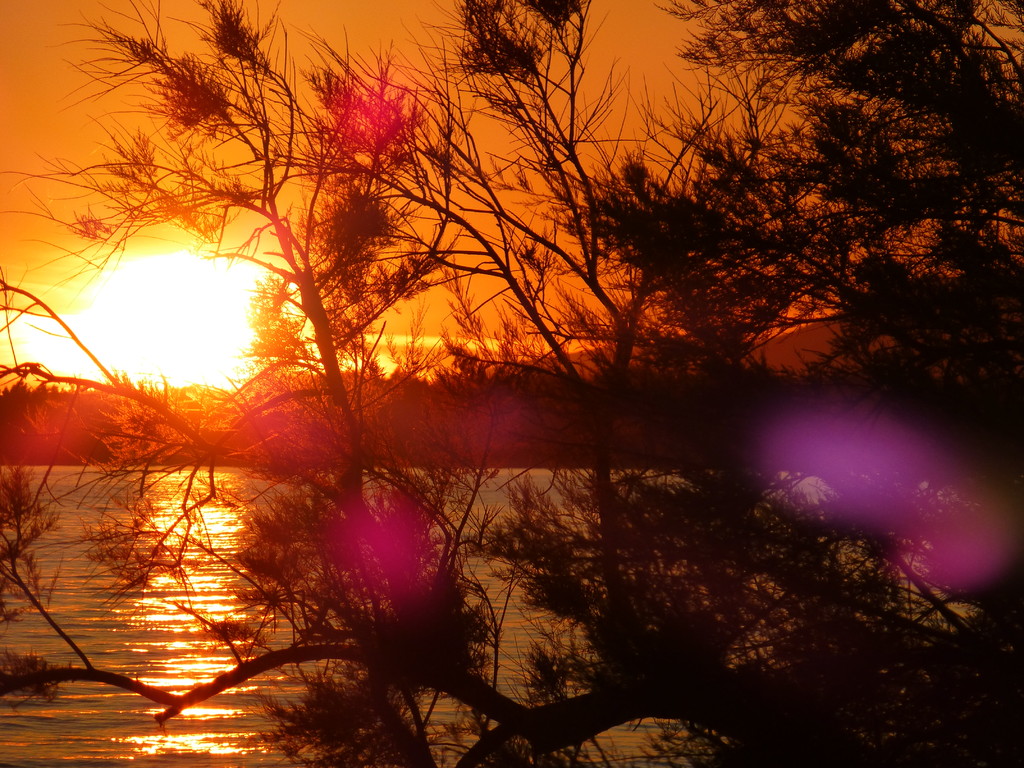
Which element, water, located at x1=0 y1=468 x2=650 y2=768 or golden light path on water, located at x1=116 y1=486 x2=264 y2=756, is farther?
water, located at x1=0 y1=468 x2=650 y2=768

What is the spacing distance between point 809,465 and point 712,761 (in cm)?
143

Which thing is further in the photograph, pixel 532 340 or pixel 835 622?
pixel 532 340

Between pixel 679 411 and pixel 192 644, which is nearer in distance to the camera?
Answer: pixel 679 411

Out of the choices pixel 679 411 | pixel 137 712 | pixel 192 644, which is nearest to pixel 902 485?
pixel 679 411

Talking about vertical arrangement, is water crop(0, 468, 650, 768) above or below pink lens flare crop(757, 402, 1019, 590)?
below

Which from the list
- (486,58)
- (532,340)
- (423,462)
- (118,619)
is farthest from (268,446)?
(118,619)

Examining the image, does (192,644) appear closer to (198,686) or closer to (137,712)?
(137,712)

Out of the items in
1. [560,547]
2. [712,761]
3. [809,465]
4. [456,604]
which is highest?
[809,465]

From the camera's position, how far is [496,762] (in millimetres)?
5074

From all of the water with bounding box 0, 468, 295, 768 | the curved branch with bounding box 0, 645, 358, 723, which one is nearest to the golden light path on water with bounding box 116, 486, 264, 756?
the water with bounding box 0, 468, 295, 768

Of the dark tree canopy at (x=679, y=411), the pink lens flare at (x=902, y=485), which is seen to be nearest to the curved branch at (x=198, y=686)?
the dark tree canopy at (x=679, y=411)

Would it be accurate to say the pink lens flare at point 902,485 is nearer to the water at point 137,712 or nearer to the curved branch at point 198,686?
the curved branch at point 198,686

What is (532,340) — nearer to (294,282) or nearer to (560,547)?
(560,547)

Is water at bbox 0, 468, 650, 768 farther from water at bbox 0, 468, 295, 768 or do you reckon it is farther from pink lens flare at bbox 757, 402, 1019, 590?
pink lens flare at bbox 757, 402, 1019, 590
